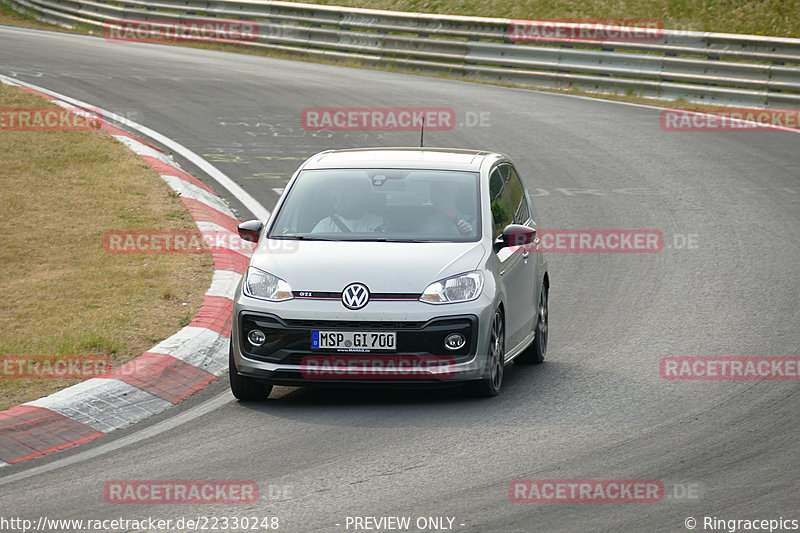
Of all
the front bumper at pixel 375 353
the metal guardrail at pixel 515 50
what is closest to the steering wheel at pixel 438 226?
the front bumper at pixel 375 353

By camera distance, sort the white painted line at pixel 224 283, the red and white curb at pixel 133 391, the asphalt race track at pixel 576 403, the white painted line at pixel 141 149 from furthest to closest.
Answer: the white painted line at pixel 141 149 → the white painted line at pixel 224 283 → the red and white curb at pixel 133 391 → the asphalt race track at pixel 576 403

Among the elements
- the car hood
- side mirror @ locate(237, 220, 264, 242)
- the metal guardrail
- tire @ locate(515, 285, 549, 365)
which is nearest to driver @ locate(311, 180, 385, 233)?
the car hood

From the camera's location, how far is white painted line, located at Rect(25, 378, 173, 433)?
798 cm

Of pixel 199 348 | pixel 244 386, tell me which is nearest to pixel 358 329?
pixel 244 386

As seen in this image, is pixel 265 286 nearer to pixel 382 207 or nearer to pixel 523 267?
pixel 382 207

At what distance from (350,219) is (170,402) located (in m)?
1.85

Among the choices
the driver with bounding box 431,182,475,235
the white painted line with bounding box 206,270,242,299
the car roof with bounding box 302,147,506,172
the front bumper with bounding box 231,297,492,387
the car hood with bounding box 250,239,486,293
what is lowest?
the white painted line with bounding box 206,270,242,299

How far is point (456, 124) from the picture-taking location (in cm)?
1966

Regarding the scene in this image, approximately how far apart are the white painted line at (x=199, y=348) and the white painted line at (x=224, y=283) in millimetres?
1061

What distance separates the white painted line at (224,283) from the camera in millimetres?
11013

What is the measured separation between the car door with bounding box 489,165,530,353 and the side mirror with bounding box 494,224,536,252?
0.19 feet

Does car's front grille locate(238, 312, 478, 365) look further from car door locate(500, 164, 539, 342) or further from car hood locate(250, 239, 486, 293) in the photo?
car door locate(500, 164, 539, 342)

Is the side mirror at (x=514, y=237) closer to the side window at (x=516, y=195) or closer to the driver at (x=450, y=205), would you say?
the driver at (x=450, y=205)

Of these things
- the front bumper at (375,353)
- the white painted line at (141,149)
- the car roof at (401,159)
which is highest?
the car roof at (401,159)
